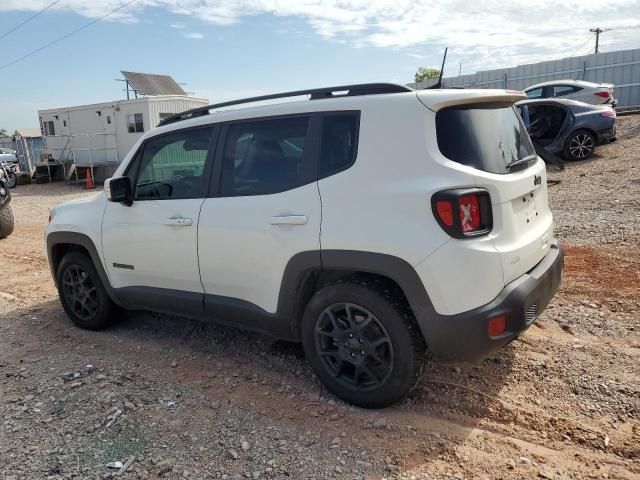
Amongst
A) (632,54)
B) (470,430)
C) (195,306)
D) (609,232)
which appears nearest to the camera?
(470,430)

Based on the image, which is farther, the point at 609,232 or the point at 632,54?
the point at 632,54

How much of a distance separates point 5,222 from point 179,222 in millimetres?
7547

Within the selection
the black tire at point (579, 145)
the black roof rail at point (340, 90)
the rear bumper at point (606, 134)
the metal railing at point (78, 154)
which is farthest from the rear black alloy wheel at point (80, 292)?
the metal railing at point (78, 154)

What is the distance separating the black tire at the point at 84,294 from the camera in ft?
15.1

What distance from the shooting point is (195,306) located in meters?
3.84

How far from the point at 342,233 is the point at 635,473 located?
1884 millimetres

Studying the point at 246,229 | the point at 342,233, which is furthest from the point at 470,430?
the point at 246,229

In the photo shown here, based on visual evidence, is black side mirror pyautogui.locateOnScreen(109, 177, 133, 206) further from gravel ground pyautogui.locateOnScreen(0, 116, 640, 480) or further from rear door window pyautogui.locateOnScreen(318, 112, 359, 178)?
rear door window pyautogui.locateOnScreen(318, 112, 359, 178)

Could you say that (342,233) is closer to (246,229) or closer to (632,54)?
(246,229)

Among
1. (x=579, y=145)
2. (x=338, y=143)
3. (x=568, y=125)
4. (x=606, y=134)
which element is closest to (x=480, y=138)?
(x=338, y=143)

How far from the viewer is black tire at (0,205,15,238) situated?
950 centimetres

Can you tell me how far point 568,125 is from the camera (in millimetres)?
11758

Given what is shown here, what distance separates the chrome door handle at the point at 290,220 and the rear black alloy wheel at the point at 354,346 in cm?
54

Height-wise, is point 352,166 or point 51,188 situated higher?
point 352,166
